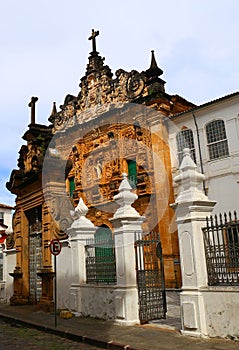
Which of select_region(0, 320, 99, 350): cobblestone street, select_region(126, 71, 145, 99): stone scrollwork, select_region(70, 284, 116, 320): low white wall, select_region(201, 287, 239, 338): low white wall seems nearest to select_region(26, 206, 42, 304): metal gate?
select_region(70, 284, 116, 320): low white wall

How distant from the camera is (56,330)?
31.7ft

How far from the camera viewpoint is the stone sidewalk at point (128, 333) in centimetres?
717

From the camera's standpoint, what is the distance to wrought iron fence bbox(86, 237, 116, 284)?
Answer: 1072cm

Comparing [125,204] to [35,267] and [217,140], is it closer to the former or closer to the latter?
[35,267]

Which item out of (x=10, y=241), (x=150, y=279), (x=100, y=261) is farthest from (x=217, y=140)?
(x=10, y=241)

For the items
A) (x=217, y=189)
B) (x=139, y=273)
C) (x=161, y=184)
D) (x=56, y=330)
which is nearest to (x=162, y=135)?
(x=161, y=184)

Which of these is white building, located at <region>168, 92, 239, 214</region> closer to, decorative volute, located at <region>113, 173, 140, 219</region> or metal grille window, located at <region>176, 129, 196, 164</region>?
metal grille window, located at <region>176, 129, 196, 164</region>

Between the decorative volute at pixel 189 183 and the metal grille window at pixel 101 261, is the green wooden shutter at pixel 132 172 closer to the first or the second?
the metal grille window at pixel 101 261

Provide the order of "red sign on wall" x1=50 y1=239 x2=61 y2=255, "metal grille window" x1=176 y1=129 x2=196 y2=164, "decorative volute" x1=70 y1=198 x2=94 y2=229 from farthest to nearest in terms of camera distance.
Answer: "metal grille window" x1=176 y1=129 x2=196 y2=164 → "decorative volute" x1=70 y1=198 x2=94 y2=229 → "red sign on wall" x1=50 y1=239 x2=61 y2=255

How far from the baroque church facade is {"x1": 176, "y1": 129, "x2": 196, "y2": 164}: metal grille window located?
61 centimetres

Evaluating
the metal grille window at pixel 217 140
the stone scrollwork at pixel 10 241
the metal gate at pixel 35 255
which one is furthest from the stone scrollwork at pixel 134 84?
the stone scrollwork at pixel 10 241

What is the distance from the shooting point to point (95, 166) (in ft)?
73.0

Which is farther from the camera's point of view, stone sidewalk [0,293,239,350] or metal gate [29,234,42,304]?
metal gate [29,234,42,304]

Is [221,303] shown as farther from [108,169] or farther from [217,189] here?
[108,169]
